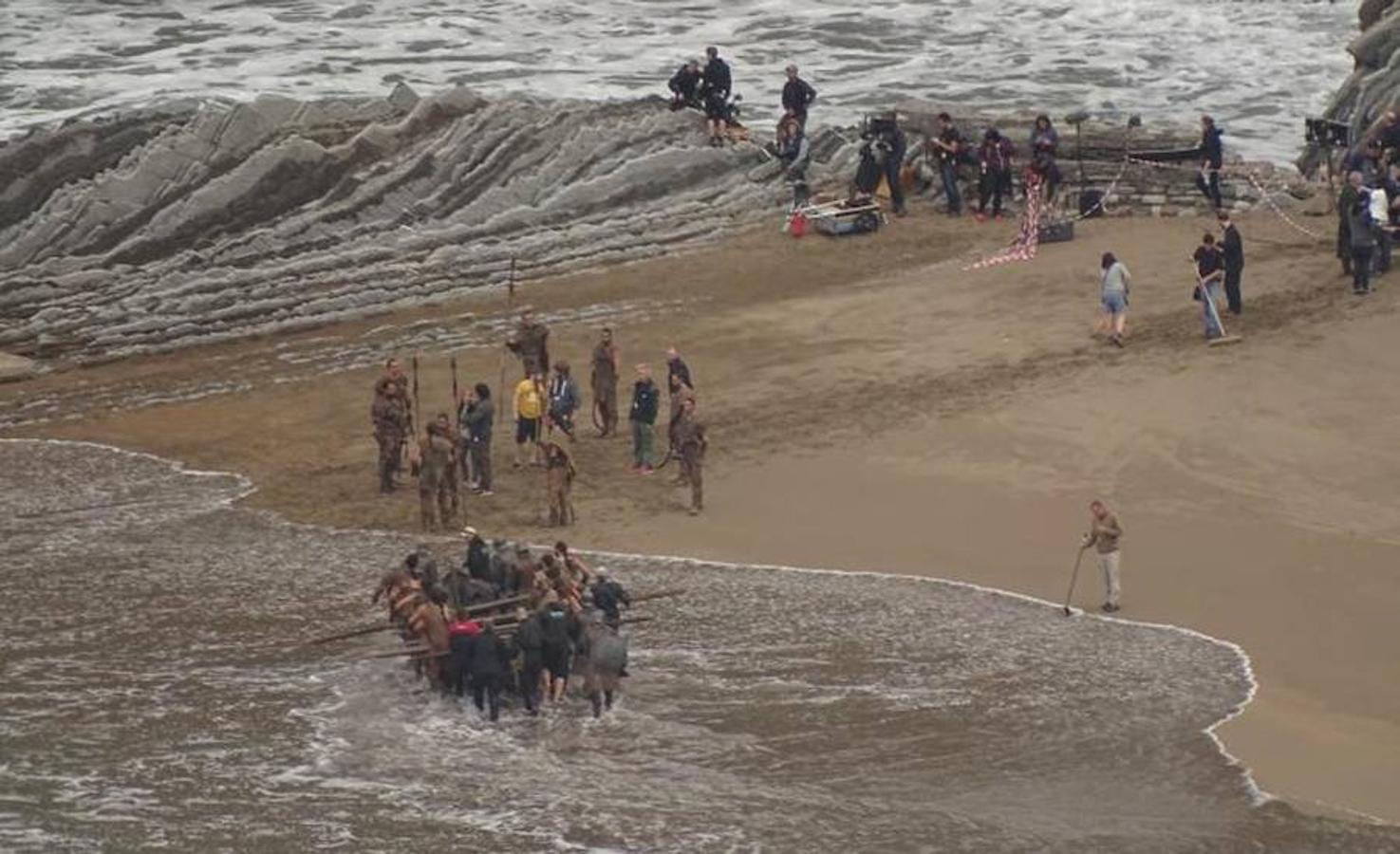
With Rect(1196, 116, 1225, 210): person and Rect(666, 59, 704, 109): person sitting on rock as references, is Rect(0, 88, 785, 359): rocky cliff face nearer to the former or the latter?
Rect(666, 59, 704, 109): person sitting on rock

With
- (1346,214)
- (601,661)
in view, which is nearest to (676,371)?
(601,661)

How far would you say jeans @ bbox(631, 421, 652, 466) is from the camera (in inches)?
1399

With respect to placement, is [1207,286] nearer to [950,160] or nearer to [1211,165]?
[1211,165]

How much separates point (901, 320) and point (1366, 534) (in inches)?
375

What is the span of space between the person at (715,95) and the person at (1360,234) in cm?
1236

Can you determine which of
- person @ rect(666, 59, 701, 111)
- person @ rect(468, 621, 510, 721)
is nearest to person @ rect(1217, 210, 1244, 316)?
person @ rect(666, 59, 701, 111)

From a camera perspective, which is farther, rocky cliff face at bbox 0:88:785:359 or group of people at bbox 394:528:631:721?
rocky cliff face at bbox 0:88:785:359

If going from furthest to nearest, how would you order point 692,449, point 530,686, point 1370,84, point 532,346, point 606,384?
point 1370,84 < point 532,346 < point 606,384 < point 692,449 < point 530,686

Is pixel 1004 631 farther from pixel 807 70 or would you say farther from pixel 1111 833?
pixel 807 70

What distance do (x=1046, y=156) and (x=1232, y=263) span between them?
23.9ft

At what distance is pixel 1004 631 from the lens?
30.2 m

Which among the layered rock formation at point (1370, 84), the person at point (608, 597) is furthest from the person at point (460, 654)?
the layered rock formation at point (1370, 84)

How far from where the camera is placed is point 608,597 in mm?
28828

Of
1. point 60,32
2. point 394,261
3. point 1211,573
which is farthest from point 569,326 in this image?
point 60,32
